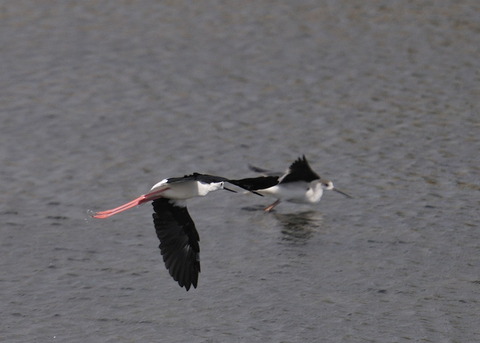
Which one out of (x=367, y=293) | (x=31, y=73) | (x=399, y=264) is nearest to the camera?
(x=367, y=293)

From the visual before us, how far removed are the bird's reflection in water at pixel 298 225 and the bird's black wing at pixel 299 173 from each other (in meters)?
0.38

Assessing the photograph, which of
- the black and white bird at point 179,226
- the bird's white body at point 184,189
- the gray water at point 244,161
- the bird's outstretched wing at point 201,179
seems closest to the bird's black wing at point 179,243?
the black and white bird at point 179,226

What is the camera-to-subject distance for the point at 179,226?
324 inches

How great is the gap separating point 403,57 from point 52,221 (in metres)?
6.57

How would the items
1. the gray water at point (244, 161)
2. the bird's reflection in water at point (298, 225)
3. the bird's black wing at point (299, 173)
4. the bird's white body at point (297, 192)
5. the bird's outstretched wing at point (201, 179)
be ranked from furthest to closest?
the bird's white body at point (297, 192)
the bird's black wing at point (299, 173)
the bird's reflection in water at point (298, 225)
the gray water at point (244, 161)
the bird's outstretched wing at point (201, 179)

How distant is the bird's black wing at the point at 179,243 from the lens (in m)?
8.13

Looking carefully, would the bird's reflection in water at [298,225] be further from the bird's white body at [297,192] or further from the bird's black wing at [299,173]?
the bird's black wing at [299,173]

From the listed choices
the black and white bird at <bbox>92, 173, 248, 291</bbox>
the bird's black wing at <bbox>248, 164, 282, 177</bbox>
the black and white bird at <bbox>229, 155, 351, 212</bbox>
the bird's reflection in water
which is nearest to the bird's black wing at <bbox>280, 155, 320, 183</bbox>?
the black and white bird at <bbox>229, 155, 351, 212</bbox>

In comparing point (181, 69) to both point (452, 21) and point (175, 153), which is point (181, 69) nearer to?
point (175, 153)

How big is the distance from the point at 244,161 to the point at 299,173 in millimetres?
1062

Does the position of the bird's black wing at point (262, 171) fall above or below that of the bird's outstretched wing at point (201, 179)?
below

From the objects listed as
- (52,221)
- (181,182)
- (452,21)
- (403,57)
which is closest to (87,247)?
(52,221)

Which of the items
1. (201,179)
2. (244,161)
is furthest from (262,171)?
(201,179)

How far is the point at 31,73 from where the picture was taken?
1468 centimetres
